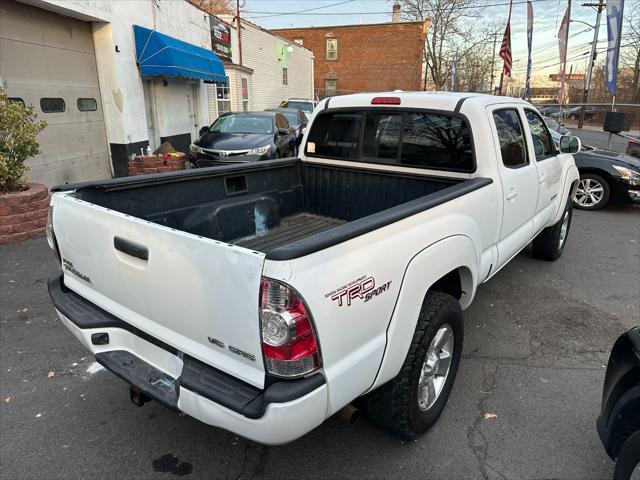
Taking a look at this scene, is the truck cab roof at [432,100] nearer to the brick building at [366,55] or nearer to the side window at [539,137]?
the side window at [539,137]

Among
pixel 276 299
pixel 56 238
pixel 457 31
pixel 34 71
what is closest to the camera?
pixel 276 299

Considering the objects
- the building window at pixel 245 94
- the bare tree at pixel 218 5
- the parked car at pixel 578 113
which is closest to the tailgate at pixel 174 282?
the building window at pixel 245 94

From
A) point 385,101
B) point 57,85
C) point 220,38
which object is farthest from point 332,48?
point 385,101

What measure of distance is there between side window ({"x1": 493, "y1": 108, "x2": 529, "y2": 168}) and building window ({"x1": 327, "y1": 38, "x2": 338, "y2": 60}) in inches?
1536

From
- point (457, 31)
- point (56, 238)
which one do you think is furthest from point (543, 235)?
point (457, 31)

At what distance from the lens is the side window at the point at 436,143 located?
3.40 m

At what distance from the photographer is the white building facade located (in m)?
7.66

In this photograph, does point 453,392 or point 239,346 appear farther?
point 453,392

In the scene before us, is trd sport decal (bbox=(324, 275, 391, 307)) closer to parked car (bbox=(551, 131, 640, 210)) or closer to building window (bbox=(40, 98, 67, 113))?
parked car (bbox=(551, 131, 640, 210))

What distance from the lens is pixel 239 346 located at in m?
1.81

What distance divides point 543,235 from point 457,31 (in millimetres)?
34253

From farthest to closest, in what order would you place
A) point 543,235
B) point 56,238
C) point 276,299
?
point 543,235, point 56,238, point 276,299

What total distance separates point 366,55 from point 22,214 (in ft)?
122

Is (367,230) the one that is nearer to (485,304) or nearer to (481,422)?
(481,422)
